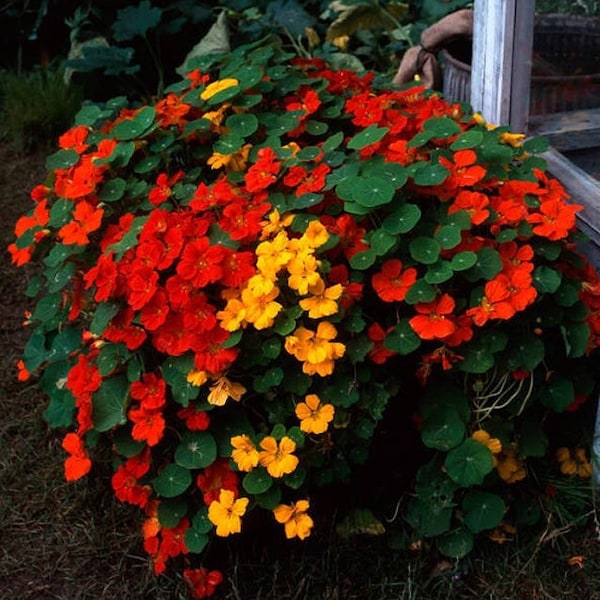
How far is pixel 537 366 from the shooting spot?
1.99 m

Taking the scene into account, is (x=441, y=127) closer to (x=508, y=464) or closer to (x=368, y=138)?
(x=368, y=138)

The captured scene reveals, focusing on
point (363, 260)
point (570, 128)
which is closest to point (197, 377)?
point (363, 260)

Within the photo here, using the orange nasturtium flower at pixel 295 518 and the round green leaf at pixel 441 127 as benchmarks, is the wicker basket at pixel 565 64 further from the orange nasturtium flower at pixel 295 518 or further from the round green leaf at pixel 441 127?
the orange nasturtium flower at pixel 295 518

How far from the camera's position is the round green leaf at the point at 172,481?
6.18ft

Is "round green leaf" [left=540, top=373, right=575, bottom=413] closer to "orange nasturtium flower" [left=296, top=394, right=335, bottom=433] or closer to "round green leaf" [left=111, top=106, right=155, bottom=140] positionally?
"orange nasturtium flower" [left=296, top=394, right=335, bottom=433]

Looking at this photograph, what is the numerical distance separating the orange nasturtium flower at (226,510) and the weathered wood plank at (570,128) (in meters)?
1.16

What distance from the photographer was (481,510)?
197 centimetres

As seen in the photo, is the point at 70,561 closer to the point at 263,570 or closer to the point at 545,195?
the point at 263,570

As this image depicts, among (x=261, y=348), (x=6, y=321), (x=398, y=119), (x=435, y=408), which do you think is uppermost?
(x=398, y=119)

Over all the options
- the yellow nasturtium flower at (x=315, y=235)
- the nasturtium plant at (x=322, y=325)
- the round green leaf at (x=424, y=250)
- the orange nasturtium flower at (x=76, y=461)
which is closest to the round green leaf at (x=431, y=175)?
the nasturtium plant at (x=322, y=325)

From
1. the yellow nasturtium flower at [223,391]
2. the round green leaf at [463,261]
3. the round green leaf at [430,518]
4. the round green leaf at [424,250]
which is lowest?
the round green leaf at [430,518]

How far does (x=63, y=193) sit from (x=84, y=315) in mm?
299

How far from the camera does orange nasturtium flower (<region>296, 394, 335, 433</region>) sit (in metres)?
1.80

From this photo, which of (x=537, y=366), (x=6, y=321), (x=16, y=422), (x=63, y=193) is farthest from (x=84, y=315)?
(x=537, y=366)
